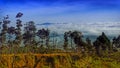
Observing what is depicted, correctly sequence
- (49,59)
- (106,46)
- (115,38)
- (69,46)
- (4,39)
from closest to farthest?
(49,59)
(4,39)
(106,46)
(69,46)
(115,38)

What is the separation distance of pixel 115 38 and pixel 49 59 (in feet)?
172

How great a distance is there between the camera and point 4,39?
95000 mm

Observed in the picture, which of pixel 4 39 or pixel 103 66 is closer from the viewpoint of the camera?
pixel 103 66

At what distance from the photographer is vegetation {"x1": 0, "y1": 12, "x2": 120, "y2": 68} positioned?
8325cm

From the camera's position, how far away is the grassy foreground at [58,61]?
82088 mm

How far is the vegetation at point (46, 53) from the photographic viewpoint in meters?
83.2

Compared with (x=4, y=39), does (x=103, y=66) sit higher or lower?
lower

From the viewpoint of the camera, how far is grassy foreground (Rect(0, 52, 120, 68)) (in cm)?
8209

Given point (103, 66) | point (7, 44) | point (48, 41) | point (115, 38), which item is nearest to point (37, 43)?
point (48, 41)

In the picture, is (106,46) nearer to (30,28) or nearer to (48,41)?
(48,41)

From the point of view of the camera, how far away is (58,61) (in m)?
84.4

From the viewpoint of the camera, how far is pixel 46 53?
297 ft

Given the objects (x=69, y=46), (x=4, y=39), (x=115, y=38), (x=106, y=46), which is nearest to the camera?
(x=4, y=39)

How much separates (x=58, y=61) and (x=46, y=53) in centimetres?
737
